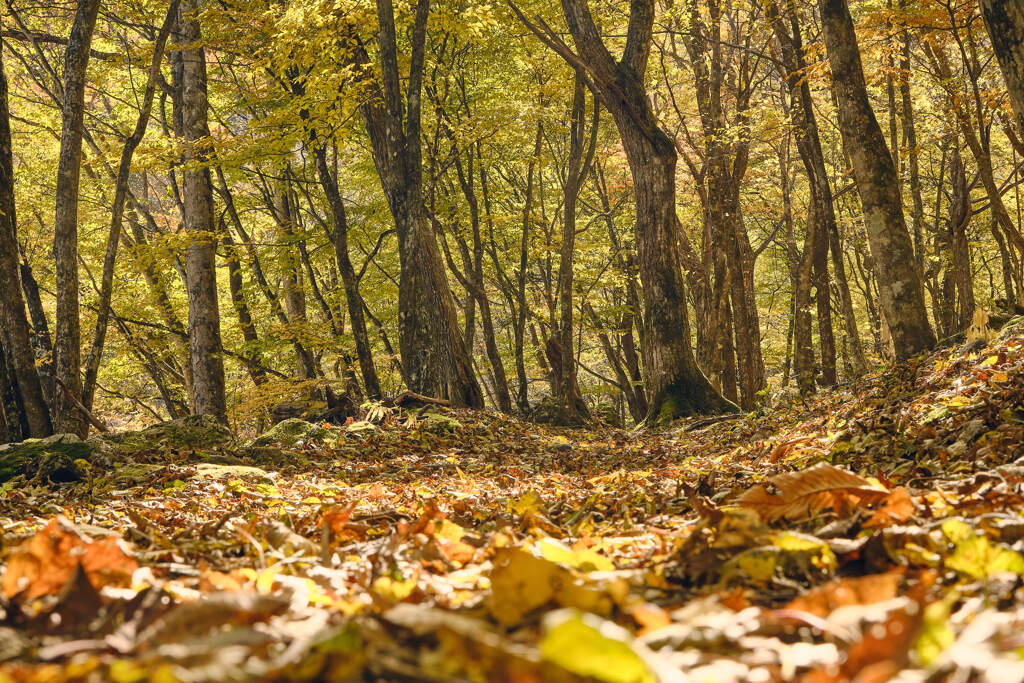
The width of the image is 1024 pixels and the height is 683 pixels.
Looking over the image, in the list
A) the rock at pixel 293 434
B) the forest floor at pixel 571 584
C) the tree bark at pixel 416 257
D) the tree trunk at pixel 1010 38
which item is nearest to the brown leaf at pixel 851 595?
the forest floor at pixel 571 584

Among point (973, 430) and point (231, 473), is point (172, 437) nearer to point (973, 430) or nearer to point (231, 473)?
point (231, 473)

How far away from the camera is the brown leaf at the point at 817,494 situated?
198 cm

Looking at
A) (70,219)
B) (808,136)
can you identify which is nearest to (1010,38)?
(70,219)

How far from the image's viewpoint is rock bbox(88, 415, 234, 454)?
19.8 feet

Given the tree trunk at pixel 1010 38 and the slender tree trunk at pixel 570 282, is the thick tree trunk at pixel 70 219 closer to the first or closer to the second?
the tree trunk at pixel 1010 38

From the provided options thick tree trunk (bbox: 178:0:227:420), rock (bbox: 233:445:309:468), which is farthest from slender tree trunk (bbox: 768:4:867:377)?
thick tree trunk (bbox: 178:0:227:420)

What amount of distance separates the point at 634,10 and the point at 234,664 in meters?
10.9

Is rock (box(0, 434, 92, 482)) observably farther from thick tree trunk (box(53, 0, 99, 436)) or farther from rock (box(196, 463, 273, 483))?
thick tree trunk (box(53, 0, 99, 436))

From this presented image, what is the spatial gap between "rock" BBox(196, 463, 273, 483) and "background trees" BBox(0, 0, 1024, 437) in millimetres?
2200

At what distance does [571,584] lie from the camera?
1209mm

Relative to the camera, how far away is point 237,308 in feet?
54.2

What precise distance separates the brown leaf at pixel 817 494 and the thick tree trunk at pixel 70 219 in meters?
6.75

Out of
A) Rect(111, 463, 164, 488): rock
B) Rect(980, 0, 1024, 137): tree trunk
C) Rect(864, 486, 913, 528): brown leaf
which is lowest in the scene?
Rect(864, 486, 913, 528): brown leaf

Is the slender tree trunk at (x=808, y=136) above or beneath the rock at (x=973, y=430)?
above
